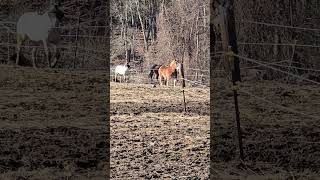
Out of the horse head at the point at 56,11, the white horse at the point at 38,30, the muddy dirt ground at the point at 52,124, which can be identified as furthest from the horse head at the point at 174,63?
the horse head at the point at 56,11

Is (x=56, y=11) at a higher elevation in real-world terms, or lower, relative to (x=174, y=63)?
higher

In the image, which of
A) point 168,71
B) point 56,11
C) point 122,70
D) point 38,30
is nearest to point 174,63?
point 168,71

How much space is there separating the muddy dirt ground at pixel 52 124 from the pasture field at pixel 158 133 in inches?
6.7

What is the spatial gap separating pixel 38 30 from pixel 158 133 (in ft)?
5.00

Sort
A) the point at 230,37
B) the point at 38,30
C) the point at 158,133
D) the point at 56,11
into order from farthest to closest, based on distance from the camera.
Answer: the point at 56,11, the point at 38,30, the point at 158,133, the point at 230,37

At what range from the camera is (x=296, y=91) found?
4.20 meters

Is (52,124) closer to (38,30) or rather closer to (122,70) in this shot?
(122,70)

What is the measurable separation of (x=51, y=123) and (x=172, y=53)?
1052mm

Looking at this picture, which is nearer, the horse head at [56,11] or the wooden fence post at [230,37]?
the wooden fence post at [230,37]

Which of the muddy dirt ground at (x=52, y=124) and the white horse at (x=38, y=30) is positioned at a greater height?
the white horse at (x=38, y=30)

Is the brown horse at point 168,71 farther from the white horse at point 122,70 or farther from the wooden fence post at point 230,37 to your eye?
the wooden fence post at point 230,37

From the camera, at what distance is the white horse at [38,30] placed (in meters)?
4.41

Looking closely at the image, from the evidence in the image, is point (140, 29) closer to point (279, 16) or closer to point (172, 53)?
point (172, 53)

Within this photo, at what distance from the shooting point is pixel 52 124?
3.79m
